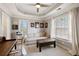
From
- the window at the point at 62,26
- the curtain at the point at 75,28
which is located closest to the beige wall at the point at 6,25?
the window at the point at 62,26

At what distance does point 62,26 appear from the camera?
2.09 meters

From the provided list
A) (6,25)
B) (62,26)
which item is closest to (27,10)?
(6,25)

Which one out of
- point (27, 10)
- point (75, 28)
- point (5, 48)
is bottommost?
point (5, 48)

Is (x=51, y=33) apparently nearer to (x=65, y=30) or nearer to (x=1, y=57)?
(x=65, y=30)

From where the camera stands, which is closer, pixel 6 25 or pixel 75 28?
pixel 6 25

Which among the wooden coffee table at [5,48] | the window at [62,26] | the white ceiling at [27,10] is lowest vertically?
the wooden coffee table at [5,48]

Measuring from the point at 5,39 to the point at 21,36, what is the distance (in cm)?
39

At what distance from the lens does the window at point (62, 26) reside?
2.07 meters

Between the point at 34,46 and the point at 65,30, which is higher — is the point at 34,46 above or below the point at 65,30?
below

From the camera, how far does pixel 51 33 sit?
218 cm

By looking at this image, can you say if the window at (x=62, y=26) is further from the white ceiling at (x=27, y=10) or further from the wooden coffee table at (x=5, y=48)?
the wooden coffee table at (x=5, y=48)

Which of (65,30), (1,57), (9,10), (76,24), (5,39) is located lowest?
(1,57)

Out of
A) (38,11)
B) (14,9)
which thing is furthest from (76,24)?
(14,9)

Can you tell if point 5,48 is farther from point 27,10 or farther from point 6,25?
point 27,10
